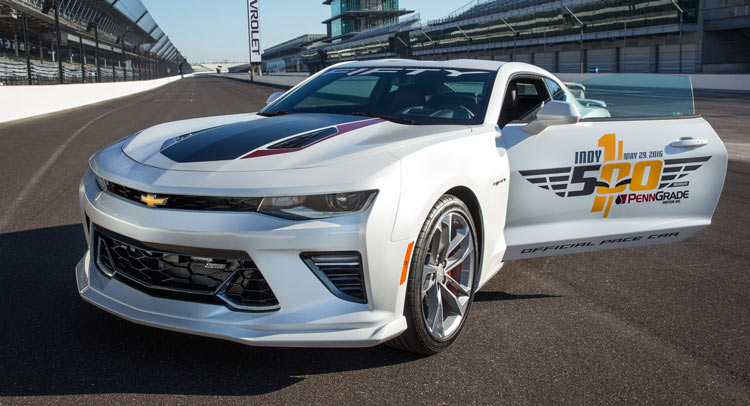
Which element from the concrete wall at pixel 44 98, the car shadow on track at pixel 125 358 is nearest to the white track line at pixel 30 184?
the car shadow on track at pixel 125 358

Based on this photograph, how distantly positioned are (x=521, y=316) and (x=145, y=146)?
7.25 ft

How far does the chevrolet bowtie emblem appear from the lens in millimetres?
2701

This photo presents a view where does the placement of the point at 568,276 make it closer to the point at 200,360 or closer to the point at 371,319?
the point at 371,319

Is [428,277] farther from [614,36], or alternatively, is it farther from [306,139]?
[614,36]

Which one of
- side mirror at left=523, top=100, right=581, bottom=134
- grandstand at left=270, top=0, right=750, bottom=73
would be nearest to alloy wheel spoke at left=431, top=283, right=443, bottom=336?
side mirror at left=523, top=100, right=581, bottom=134

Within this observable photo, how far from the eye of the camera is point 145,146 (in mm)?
3352

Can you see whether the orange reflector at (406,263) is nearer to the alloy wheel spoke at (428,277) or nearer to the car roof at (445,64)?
the alloy wheel spoke at (428,277)

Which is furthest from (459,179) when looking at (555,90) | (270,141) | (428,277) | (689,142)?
(555,90)

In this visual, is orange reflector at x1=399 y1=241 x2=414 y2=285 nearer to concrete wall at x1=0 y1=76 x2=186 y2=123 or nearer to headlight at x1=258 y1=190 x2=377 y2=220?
headlight at x1=258 y1=190 x2=377 y2=220

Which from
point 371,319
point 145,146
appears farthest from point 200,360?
point 145,146

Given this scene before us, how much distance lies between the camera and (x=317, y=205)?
104 inches

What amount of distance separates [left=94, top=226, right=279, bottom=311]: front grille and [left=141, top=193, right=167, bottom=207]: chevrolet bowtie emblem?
173mm

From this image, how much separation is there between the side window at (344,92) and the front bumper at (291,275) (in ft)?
5.78

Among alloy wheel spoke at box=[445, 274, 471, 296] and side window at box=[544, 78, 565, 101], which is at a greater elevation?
side window at box=[544, 78, 565, 101]
